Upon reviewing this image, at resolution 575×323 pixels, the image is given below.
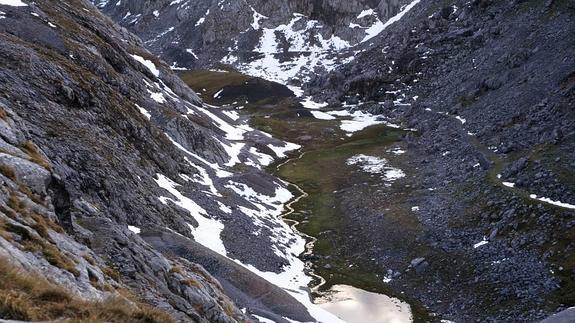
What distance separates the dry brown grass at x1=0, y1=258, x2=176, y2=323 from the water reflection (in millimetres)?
31942

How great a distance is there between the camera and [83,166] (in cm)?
3731

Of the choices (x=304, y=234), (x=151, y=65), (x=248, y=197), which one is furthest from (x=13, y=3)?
(x=304, y=234)

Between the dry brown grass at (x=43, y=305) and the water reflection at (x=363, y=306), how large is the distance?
3194 cm

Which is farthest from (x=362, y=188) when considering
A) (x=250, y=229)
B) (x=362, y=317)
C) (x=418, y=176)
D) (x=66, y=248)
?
(x=66, y=248)

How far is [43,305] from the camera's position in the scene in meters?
10.6

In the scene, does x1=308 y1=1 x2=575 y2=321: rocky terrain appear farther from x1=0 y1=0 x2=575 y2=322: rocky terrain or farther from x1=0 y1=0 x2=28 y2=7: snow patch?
x1=0 y1=0 x2=28 y2=7: snow patch

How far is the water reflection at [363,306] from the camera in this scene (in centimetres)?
4148

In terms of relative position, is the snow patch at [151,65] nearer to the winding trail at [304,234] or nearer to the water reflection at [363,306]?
the winding trail at [304,234]

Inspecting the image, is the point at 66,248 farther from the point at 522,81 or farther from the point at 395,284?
the point at 522,81

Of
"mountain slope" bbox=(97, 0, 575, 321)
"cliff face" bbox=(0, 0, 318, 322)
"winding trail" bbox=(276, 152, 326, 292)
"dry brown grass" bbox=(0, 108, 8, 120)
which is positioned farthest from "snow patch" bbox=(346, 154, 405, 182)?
"dry brown grass" bbox=(0, 108, 8, 120)

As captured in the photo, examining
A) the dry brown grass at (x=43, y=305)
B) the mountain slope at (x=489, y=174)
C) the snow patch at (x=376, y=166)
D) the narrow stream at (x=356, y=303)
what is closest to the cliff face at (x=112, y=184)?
the dry brown grass at (x=43, y=305)

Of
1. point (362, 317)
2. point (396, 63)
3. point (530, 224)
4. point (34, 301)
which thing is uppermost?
point (396, 63)

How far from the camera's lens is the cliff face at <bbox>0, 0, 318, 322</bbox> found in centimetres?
1697

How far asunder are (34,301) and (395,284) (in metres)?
40.6
